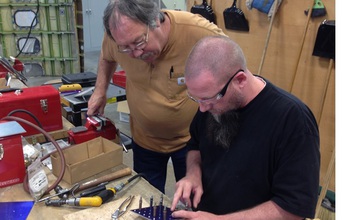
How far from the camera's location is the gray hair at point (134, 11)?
57.1 inches

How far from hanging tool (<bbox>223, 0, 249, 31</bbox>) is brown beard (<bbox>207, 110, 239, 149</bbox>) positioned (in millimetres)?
1953

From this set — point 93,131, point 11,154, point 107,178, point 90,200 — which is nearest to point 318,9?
point 93,131

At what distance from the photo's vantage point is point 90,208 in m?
1.29

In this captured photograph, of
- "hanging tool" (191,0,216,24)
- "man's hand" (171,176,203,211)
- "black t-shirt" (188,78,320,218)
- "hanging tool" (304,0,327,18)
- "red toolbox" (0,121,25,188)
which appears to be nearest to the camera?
"black t-shirt" (188,78,320,218)

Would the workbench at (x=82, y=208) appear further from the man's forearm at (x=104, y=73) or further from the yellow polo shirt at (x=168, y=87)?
the man's forearm at (x=104, y=73)

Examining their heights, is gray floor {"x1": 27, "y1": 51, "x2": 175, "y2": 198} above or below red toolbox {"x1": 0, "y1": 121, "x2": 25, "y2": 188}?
below

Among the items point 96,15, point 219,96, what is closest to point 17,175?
point 219,96

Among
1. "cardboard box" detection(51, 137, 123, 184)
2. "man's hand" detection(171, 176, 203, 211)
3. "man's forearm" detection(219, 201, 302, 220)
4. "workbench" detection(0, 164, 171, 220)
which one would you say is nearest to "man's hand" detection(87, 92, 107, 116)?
"cardboard box" detection(51, 137, 123, 184)

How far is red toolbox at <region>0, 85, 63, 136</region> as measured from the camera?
1831 millimetres

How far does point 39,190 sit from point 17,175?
0.19 meters

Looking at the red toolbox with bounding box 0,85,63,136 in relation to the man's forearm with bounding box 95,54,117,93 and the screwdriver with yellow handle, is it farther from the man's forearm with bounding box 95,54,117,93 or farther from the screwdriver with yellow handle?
the screwdriver with yellow handle

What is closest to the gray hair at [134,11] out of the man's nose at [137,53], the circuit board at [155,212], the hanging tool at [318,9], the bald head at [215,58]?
the man's nose at [137,53]

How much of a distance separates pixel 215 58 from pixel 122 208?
2.18 feet

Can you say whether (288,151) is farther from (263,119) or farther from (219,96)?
(219,96)
